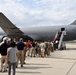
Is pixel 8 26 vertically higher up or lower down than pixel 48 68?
higher up

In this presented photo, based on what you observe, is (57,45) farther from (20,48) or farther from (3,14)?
(20,48)

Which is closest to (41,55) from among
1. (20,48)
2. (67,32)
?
(20,48)

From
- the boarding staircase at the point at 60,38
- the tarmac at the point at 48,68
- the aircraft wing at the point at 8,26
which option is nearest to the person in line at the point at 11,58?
the tarmac at the point at 48,68

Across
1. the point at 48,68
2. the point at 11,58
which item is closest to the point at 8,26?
the point at 48,68

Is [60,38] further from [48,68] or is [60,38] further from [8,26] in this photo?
[48,68]

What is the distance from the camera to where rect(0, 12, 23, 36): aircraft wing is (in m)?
29.8

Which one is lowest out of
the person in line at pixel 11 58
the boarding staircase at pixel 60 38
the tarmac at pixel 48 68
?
the tarmac at pixel 48 68

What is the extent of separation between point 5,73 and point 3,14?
1824 cm

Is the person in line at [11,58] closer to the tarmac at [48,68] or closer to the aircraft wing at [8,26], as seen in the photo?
the tarmac at [48,68]

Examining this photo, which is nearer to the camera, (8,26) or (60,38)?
(8,26)

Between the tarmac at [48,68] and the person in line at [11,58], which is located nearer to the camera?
the person in line at [11,58]

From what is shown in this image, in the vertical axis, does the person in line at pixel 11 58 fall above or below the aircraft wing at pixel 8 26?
below

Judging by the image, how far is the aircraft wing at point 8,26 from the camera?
97.7ft

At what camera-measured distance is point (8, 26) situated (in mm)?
32156
